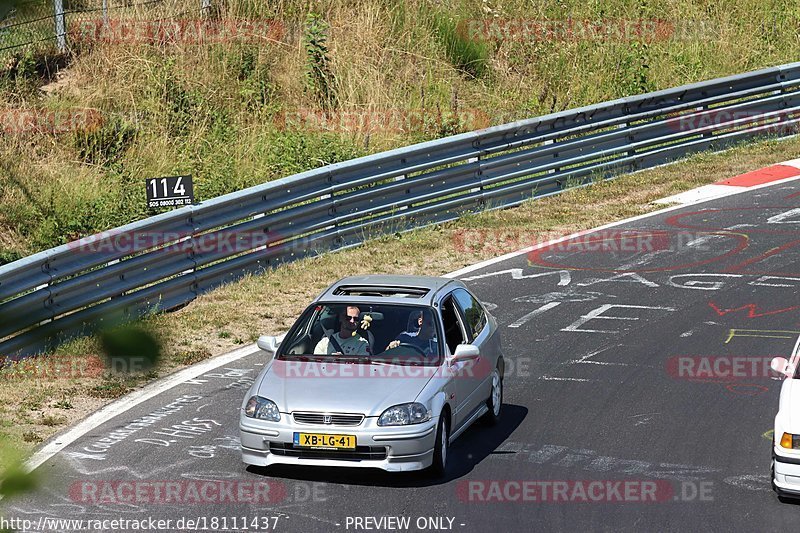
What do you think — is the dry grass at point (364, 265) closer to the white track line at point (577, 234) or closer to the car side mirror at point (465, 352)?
the white track line at point (577, 234)

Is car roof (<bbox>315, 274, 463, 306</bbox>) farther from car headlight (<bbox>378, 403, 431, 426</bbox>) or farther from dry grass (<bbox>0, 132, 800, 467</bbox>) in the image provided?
dry grass (<bbox>0, 132, 800, 467</bbox>)

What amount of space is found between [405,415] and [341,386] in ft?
2.07

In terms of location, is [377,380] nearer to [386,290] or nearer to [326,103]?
[386,290]

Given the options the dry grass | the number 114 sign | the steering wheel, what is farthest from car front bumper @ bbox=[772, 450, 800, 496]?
the number 114 sign

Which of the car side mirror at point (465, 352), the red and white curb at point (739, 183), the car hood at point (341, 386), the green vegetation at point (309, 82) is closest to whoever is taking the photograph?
the car hood at point (341, 386)

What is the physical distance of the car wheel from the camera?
10.5 metres

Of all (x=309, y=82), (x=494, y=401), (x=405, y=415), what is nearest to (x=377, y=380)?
(x=405, y=415)

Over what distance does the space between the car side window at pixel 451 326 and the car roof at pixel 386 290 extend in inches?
6.3

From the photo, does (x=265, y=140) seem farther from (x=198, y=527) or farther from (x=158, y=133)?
(x=198, y=527)

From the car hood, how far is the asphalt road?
64 cm

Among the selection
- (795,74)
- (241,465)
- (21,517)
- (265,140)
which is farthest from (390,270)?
(21,517)

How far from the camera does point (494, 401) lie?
414 inches

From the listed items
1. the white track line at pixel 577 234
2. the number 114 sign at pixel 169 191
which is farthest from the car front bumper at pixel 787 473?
the number 114 sign at pixel 169 191

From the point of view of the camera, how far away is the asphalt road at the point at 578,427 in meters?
8.42
